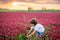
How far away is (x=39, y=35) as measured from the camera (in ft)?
13.8

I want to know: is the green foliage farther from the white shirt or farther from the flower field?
the white shirt

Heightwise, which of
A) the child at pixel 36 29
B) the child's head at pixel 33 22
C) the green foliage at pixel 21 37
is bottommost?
the green foliage at pixel 21 37

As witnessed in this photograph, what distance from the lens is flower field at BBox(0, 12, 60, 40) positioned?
4.22 m

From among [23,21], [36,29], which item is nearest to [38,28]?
[36,29]

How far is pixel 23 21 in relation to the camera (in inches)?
169

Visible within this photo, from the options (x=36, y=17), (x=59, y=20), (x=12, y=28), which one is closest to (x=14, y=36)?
(x=12, y=28)

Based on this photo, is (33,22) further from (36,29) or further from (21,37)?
(21,37)

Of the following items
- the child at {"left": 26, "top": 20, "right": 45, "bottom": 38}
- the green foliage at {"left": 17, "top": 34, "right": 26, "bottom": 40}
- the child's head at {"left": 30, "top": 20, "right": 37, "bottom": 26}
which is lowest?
the green foliage at {"left": 17, "top": 34, "right": 26, "bottom": 40}

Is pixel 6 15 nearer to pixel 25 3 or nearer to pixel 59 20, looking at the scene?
pixel 25 3

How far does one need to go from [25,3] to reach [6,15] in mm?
354

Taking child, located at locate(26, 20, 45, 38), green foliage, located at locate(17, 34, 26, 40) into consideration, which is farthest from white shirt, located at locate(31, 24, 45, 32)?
green foliage, located at locate(17, 34, 26, 40)

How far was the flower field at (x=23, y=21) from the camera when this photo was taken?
13.9ft

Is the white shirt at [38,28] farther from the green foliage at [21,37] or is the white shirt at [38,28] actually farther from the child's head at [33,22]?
the green foliage at [21,37]

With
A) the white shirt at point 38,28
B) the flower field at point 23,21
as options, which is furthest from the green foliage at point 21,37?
the white shirt at point 38,28
